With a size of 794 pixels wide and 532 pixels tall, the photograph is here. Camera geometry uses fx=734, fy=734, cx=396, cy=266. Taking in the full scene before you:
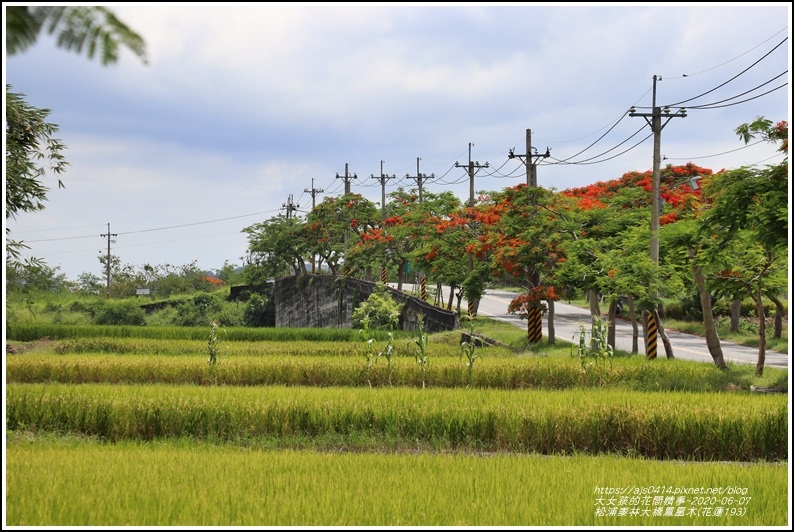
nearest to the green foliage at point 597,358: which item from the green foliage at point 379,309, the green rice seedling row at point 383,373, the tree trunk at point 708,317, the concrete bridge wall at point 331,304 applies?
the green rice seedling row at point 383,373

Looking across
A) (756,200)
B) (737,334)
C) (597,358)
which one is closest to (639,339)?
(737,334)

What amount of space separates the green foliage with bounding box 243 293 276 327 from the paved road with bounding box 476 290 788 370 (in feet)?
51.5

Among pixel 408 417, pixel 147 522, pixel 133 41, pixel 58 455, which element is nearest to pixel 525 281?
pixel 408 417

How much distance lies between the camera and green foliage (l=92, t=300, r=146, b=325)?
4481 centimetres

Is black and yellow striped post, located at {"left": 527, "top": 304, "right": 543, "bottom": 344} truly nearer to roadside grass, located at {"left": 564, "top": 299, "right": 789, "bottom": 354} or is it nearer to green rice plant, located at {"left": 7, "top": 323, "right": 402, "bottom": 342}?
roadside grass, located at {"left": 564, "top": 299, "right": 789, "bottom": 354}

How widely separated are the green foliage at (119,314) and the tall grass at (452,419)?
34088 millimetres

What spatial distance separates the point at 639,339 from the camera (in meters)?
29.1

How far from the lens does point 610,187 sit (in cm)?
3378

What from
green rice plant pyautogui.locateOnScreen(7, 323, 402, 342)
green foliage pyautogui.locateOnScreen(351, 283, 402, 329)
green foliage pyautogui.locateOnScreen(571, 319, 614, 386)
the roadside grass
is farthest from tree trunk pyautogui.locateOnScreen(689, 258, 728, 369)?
green foliage pyautogui.locateOnScreen(351, 283, 402, 329)

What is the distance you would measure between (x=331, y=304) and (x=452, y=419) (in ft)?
110

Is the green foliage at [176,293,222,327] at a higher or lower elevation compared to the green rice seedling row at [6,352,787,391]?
higher

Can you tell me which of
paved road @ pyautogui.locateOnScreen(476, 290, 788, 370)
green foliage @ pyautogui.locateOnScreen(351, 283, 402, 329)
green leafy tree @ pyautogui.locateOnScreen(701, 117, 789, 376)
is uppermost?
green leafy tree @ pyautogui.locateOnScreen(701, 117, 789, 376)

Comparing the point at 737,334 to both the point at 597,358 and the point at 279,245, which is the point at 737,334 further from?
the point at 279,245

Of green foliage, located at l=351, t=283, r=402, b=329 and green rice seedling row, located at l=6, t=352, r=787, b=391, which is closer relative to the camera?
green rice seedling row, located at l=6, t=352, r=787, b=391
